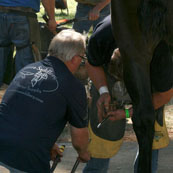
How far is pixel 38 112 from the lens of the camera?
2.45m

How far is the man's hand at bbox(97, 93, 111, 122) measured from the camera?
2.96 metres

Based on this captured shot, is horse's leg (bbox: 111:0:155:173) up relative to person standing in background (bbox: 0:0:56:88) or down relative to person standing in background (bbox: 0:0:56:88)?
up

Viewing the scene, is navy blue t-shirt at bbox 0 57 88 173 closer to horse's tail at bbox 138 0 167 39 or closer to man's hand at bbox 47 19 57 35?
horse's tail at bbox 138 0 167 39

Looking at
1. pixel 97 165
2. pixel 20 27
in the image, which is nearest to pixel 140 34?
pixel 97 165

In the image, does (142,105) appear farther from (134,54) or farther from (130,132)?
(130,132)

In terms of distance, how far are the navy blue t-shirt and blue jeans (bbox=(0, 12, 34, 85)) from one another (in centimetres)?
225

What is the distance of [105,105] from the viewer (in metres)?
2.96

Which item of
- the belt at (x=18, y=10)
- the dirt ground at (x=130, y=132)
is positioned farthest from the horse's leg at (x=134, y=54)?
the belt at (x=18, y=10)

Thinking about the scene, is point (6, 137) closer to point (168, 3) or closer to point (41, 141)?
point (41, 141)

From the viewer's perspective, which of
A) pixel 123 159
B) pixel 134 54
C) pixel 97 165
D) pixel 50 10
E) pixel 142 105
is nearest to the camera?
pixel 134 54

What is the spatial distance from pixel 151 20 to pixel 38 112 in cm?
78

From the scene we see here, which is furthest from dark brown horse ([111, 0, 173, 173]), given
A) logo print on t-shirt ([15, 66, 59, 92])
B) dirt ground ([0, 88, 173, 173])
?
dirt ground ([0, 88, 173, 173])

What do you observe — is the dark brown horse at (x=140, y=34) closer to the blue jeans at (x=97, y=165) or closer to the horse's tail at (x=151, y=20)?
the horse's tail at (x=151, y=20)

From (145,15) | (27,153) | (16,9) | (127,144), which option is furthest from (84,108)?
(16,9)
